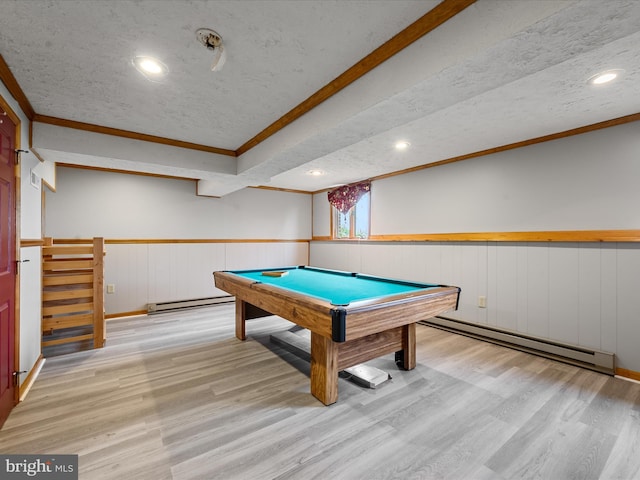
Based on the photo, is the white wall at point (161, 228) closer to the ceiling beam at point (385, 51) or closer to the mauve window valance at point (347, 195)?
the mauve window valance at point (347, 195)

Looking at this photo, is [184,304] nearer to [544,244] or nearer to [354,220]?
[354,220]

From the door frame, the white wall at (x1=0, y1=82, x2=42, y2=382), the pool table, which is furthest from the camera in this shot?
the white wall at (x1=0, y1=82, x2=42, y2=382)

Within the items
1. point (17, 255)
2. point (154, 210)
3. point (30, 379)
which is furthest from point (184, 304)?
point (17, 255)

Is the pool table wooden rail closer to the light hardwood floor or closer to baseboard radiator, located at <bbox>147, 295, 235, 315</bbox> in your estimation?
the light hardwood floor

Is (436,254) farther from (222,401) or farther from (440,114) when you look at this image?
(222,401)

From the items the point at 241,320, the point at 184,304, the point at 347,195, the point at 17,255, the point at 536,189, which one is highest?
the point at 347,195

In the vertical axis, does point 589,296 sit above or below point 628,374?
above

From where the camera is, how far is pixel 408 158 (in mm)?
3717

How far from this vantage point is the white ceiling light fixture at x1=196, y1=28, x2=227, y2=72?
1.43 m

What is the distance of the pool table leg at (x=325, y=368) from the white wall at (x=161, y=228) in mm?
3402

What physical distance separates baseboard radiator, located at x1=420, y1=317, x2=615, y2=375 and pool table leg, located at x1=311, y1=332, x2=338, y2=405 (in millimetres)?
2205

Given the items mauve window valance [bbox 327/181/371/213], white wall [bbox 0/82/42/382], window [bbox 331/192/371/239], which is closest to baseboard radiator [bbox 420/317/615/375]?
window [bbox 331/192/371/239]

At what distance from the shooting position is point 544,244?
2947 millimetres

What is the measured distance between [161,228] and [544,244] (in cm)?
506
